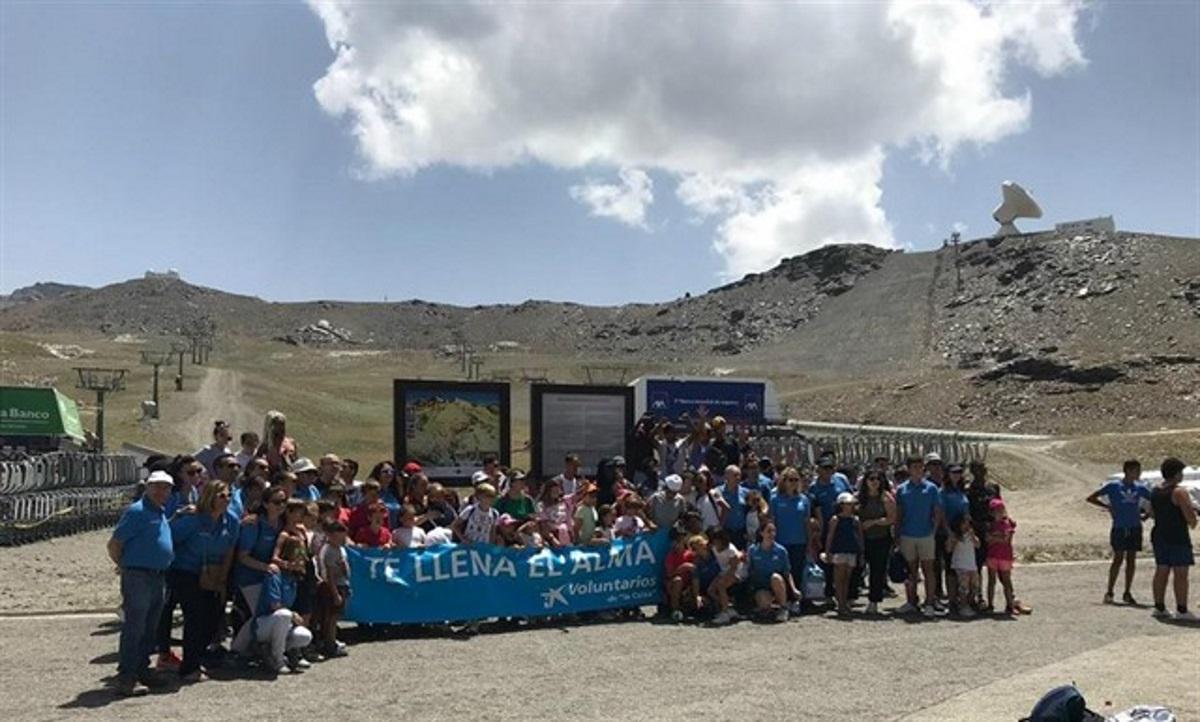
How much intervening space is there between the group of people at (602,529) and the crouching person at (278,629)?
0.04 feet

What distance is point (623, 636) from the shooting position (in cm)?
1087

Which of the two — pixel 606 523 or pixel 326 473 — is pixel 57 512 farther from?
pixel 606 523

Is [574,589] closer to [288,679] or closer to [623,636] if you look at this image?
[623,636]

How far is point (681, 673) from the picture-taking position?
900cm

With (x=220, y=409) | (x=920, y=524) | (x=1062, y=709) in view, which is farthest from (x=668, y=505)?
(x=220, y=409)

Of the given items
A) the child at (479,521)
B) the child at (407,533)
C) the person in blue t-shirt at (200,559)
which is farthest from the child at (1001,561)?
the person in blue t-shirt at (200,559)

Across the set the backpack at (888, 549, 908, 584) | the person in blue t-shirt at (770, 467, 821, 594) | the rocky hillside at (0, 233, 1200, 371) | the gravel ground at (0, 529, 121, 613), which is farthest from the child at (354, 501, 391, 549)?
the rocky hillside at (0, 233, 1200, 371)

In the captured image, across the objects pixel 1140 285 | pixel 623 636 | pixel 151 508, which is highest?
pixel 1140 285

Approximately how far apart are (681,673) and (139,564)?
458cm

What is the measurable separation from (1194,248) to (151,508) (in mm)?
131150

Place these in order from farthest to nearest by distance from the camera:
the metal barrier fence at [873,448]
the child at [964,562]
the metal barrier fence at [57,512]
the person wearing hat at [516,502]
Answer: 1. the metal barrier fence at [873,448]
2. the metal barrier fence at [57,512]
3. the child at [964,562]
4. the person wearing hat at [516,502]

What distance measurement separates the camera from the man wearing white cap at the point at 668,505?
41.8 feet

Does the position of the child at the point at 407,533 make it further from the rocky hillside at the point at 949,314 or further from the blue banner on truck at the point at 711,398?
the rocky hillside at the point at 949,314

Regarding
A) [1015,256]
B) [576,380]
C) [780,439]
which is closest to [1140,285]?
[1015,256]
